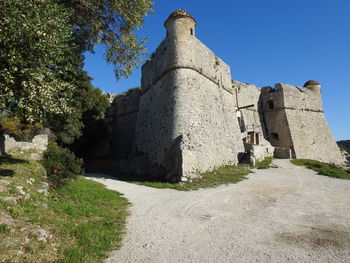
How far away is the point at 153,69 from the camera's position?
2197 cm

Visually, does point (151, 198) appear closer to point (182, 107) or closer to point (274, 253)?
point (274, 253)

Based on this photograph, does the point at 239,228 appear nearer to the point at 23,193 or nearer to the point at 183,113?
the point at 23,193

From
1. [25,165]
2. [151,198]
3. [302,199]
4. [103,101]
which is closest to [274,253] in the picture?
[302,199]

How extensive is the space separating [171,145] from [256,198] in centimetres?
823

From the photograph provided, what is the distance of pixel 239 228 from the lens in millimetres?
5750

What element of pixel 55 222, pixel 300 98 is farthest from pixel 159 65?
pixel 300 98

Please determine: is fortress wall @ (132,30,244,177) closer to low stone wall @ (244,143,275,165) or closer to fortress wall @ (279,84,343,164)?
low stone wall @ (244,143,275,165)

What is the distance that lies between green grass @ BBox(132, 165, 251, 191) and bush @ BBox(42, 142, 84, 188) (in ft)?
15.6

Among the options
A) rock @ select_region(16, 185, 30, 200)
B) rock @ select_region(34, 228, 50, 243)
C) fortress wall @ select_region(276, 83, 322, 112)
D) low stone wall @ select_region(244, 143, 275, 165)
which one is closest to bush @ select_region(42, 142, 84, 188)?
rock @ select_region(16, 185, 30, 200)

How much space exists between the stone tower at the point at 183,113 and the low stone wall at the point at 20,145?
26.8ft

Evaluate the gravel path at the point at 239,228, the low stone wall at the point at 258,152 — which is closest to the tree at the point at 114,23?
the gravel path at the point at 239,228

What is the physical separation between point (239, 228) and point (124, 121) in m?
27.2

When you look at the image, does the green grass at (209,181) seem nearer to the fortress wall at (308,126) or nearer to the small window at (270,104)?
the fortress wall at (308,126)

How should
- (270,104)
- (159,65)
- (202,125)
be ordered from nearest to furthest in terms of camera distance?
(202,125) → (159,65) → (270,104)
